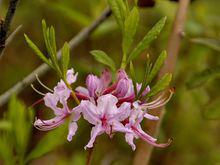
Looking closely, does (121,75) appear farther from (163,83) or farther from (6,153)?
(6,153)

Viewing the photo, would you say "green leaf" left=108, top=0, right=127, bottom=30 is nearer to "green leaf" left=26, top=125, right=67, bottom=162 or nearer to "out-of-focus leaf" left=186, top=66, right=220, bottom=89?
"green leaf" left=26, top=125, right=67, bottom=162

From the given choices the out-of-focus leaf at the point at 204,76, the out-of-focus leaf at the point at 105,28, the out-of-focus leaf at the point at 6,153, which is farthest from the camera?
the out-of-focus leaf at the point at 105,28

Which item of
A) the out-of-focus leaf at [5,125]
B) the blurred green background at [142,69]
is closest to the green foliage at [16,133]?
the out-of-focus leaf at [5,125]

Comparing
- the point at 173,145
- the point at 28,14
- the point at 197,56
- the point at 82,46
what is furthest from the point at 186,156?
the point at 28,14

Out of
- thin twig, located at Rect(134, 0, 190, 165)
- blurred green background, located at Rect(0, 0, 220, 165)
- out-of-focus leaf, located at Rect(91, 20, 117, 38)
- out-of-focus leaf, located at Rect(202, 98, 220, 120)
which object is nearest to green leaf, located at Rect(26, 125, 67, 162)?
thin twig, located at Rect(134, 0, 190, 165)

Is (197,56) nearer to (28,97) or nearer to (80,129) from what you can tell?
(80,129)

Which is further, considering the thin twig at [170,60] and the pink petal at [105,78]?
the thin twig at [170,60]

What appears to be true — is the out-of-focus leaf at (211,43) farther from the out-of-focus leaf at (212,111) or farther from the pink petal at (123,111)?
the pink petal at (123,111)
